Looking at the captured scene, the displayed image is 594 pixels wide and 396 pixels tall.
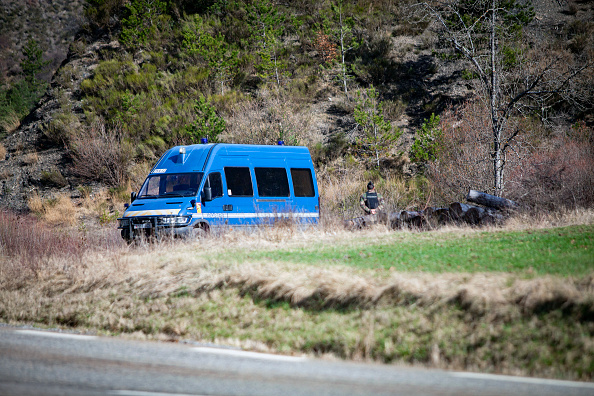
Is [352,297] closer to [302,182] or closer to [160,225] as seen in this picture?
[160,225]

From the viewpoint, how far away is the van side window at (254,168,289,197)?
14.3m

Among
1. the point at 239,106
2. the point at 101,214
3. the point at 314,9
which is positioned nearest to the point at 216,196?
the point at 101,214

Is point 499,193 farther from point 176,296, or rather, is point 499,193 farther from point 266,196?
point 176,296

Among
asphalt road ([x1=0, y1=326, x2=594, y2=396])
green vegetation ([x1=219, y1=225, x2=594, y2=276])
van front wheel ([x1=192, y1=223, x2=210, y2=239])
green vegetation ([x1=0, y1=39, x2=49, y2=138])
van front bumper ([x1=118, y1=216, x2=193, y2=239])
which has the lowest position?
asphalt road ([x1=0, y1=326, x2=594, y2=396])

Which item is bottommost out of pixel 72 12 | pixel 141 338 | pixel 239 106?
pixel 141 338

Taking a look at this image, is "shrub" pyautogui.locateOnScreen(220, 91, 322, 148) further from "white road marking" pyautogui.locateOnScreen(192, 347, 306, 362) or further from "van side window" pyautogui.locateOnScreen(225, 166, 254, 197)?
"white road marking" pyautogui.locateOnScreen(192, 347, 306, 362)

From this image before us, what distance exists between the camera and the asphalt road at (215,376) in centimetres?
454

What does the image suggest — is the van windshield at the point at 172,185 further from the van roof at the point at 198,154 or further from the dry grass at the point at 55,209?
the dry grass at the point at 55,209

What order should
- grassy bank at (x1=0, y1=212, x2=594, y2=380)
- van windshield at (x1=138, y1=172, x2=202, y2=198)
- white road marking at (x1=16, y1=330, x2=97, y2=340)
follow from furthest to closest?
1. van windshield at (x1=138, y1=172, x2=202, y2=198)
2. white road marking at (x1=16, y1=330, x2=97, y2=340)
3. grassy bank at (x1=0, y1=212, x2=594, y2=380)

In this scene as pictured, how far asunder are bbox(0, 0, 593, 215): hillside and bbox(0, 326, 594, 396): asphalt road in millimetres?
15302

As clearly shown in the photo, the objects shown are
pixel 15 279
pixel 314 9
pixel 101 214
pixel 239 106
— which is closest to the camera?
pixel 15 279

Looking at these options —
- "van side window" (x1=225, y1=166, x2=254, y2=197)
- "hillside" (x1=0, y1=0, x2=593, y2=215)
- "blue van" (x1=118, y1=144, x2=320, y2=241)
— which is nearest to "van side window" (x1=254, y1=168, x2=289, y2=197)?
"blue van" (x1=118, y1=144, x2=320, y2=241)

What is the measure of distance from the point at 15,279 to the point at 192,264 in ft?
13.4

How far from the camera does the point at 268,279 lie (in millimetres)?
7566
